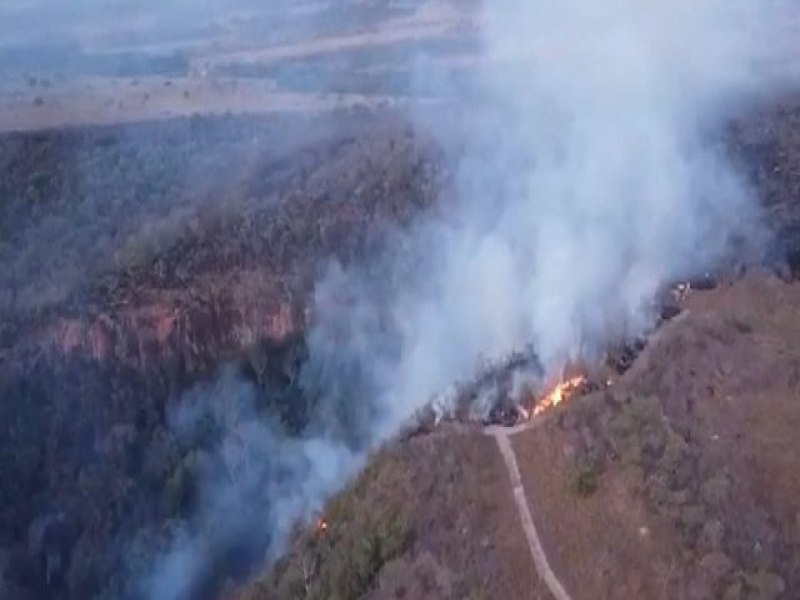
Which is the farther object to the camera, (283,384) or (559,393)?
(283,384)

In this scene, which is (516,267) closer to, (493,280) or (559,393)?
(493,280)

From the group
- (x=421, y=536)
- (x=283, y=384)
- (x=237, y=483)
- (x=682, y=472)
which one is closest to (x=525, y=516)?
(x=421, y=536)

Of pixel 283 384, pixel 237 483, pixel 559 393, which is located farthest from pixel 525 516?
pixel 283 384

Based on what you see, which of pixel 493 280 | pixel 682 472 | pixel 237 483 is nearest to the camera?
pixel 682 472

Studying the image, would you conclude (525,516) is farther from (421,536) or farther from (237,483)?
(237,483)

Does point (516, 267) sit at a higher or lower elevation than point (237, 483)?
higher

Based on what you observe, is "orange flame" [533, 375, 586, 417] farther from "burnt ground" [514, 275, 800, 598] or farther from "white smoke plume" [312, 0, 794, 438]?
"white smoke plume" [312, 0, 794, 438]

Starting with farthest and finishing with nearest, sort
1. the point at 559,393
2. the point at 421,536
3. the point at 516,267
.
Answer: the point at 516,267 < the point at 559,393 < the point at 421,536

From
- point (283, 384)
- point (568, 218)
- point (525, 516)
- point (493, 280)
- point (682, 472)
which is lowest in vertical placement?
point (283, 384)

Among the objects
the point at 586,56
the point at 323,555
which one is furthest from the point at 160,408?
the point at 586,56

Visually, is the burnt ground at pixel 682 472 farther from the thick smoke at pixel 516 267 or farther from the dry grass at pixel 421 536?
the thick smoke at pixel 516 267
